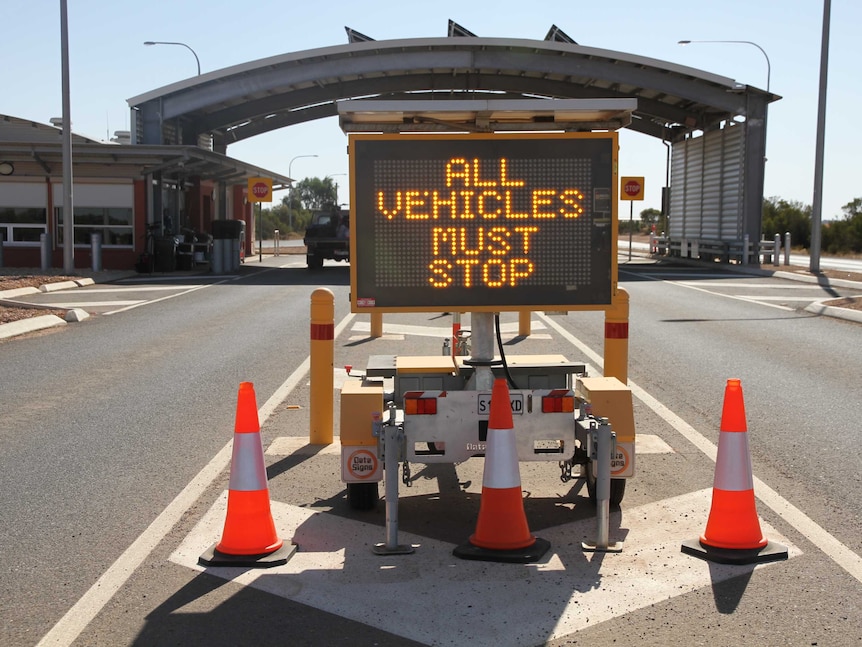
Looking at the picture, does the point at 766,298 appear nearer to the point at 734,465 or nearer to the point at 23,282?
the point at 23,282

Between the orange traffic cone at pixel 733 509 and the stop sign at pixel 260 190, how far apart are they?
3829cm

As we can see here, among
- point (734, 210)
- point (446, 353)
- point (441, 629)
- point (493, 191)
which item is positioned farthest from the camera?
point (734, 210)

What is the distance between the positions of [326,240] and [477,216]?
3112 centimetres

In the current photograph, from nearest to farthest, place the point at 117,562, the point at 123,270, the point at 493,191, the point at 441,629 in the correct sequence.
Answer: the point at 441,629 < the point at 117,562 < the point at 493,191 < the point at 123,270

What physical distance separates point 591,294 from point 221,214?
46868 millimetres

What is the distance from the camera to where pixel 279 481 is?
7.33 metres

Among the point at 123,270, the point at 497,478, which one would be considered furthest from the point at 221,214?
the point at 497,478

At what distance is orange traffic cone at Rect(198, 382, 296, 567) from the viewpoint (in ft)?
18.5

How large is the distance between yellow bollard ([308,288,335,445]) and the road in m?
0.23

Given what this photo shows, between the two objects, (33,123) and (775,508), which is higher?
(33,123)

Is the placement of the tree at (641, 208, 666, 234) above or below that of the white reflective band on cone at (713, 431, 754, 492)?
above

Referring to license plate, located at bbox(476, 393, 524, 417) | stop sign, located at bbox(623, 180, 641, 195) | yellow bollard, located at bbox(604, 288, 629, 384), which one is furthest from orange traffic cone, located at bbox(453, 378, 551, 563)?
stop sign, located at bbox(623, 180, 641, 195)

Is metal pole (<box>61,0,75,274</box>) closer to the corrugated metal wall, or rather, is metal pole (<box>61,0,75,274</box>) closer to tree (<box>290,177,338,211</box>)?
the corrugated metal wall

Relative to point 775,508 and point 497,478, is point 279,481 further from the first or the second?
point 775,508
